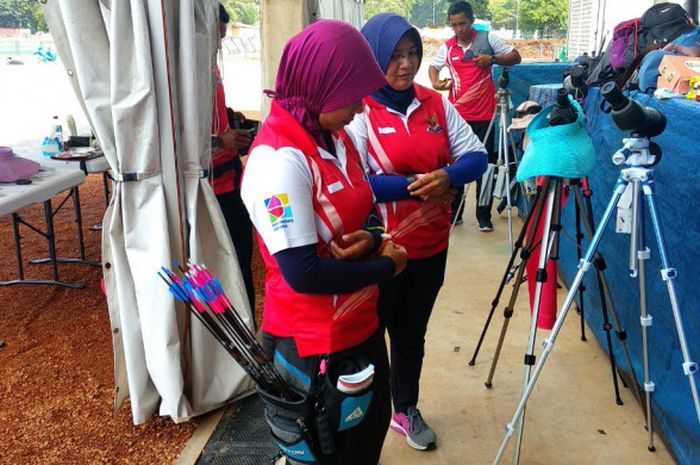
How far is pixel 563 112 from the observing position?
2.28 meters

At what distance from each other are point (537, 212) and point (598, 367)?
47.1 inches

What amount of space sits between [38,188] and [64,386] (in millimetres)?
1339

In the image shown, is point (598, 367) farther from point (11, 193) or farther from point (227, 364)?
point (11, 193)

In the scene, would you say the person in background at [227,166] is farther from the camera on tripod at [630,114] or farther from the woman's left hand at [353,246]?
the camera on tripod at [630,114]

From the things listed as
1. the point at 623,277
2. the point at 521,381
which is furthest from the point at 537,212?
the point at 521,381

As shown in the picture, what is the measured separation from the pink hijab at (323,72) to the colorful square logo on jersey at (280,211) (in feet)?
0.81

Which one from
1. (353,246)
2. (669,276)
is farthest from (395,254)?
(669,276)

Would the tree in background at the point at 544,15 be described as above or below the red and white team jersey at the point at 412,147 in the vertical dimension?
above

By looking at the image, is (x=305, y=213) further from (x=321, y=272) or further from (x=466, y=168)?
(x=466, y=168)

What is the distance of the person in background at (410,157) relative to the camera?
2.09 meters

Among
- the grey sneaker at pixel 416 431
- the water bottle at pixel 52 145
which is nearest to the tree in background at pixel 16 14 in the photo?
the water bottle at pixel 52 145

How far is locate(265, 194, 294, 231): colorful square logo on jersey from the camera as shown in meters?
1.38

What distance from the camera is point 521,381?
10.2 feet

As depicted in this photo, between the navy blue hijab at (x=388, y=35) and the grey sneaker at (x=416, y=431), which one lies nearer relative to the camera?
the navy blue hijab at (x=388, y=35)
